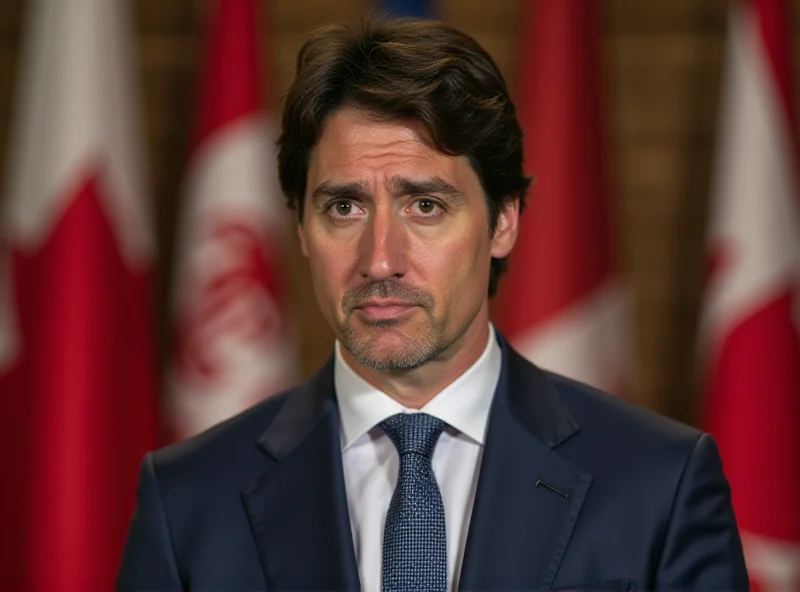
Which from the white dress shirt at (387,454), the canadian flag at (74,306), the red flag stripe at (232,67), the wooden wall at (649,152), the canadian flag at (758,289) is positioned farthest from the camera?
the wooden wall at (649,152)

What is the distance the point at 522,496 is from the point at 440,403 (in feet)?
0.57

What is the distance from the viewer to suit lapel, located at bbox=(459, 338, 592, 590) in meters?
1.47

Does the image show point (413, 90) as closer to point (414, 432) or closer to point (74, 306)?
point (414, 432)

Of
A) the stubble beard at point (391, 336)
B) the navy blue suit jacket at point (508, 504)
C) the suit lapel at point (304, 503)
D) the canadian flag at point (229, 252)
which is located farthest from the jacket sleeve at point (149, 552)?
the canadian flag at point (229, 252)

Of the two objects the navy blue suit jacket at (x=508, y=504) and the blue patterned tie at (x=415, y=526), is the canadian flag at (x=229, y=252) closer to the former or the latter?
the navy blue suit jacket at (x=508, y=504)

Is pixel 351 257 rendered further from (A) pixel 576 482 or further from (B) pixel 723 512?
(B) pixel 723 512

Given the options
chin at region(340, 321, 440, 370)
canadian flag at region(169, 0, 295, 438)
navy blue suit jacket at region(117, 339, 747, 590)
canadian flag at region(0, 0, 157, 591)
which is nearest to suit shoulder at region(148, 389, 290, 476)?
navy blue suit jacket at region(117, 339, 747, 590)

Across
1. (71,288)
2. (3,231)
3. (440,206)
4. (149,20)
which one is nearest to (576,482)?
(440,206)

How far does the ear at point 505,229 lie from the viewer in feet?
5.77

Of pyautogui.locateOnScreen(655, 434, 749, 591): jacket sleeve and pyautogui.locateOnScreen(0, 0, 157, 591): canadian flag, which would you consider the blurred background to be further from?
pyautogui.locateOnScreen(655, 434, 749, 591): jacket sleeve

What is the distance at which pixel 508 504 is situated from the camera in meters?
1.52

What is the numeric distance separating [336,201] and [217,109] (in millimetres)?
1509

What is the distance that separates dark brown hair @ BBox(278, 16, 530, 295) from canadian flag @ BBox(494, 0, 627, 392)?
1.20 meters

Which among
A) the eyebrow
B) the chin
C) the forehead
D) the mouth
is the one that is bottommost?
the chin
